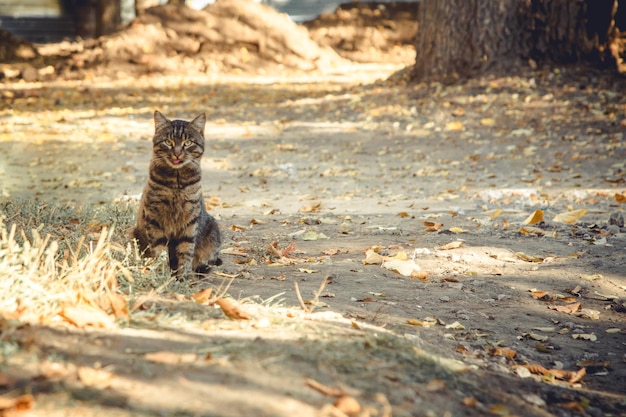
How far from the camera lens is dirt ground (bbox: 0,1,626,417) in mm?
2975

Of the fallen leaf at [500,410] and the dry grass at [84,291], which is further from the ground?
the dry grass at [84,291]

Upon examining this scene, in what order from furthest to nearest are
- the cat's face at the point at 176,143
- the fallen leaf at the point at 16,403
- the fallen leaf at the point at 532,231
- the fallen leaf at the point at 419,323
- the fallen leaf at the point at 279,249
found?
1. the fallen leaf at the point at 532,231
2. the fallen leaf at the point at 279,249
3. the cat's face at the point at 176,143
4. the fallen leaf at the point at 419,323
5. the fallen leaf at the point at 16,403

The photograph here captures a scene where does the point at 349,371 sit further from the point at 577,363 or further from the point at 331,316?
the point at 577,363

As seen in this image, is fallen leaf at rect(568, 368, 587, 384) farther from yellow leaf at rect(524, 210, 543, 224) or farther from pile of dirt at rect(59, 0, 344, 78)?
pile of dirt at rect(59, 0, 344, 78)

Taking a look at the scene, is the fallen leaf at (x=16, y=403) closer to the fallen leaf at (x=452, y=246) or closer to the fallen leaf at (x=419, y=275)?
the fallen leaf at (x=419, y=275)

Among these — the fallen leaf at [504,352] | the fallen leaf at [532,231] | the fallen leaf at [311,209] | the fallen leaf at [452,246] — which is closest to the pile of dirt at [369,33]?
the fallen leaf at [311,209]

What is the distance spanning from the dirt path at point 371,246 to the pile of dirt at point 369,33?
7.60 meters

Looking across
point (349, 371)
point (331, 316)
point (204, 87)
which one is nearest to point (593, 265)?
point (331, 316)

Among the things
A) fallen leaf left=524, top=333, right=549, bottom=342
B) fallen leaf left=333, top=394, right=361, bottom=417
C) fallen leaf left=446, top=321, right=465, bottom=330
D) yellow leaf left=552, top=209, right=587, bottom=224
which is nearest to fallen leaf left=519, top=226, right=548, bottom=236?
yellow leaf left=552, top=209, right=587, bottom=224

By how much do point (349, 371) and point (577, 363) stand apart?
180cm

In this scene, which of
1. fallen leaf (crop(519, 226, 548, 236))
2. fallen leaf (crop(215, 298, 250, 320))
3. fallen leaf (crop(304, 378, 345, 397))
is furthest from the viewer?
fallen leaf (crop(519, 226, 548, 236))

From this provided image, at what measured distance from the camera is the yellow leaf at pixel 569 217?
23.7ft

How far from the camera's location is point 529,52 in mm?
13781

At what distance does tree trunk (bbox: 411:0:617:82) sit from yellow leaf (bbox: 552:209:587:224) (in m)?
6.94
